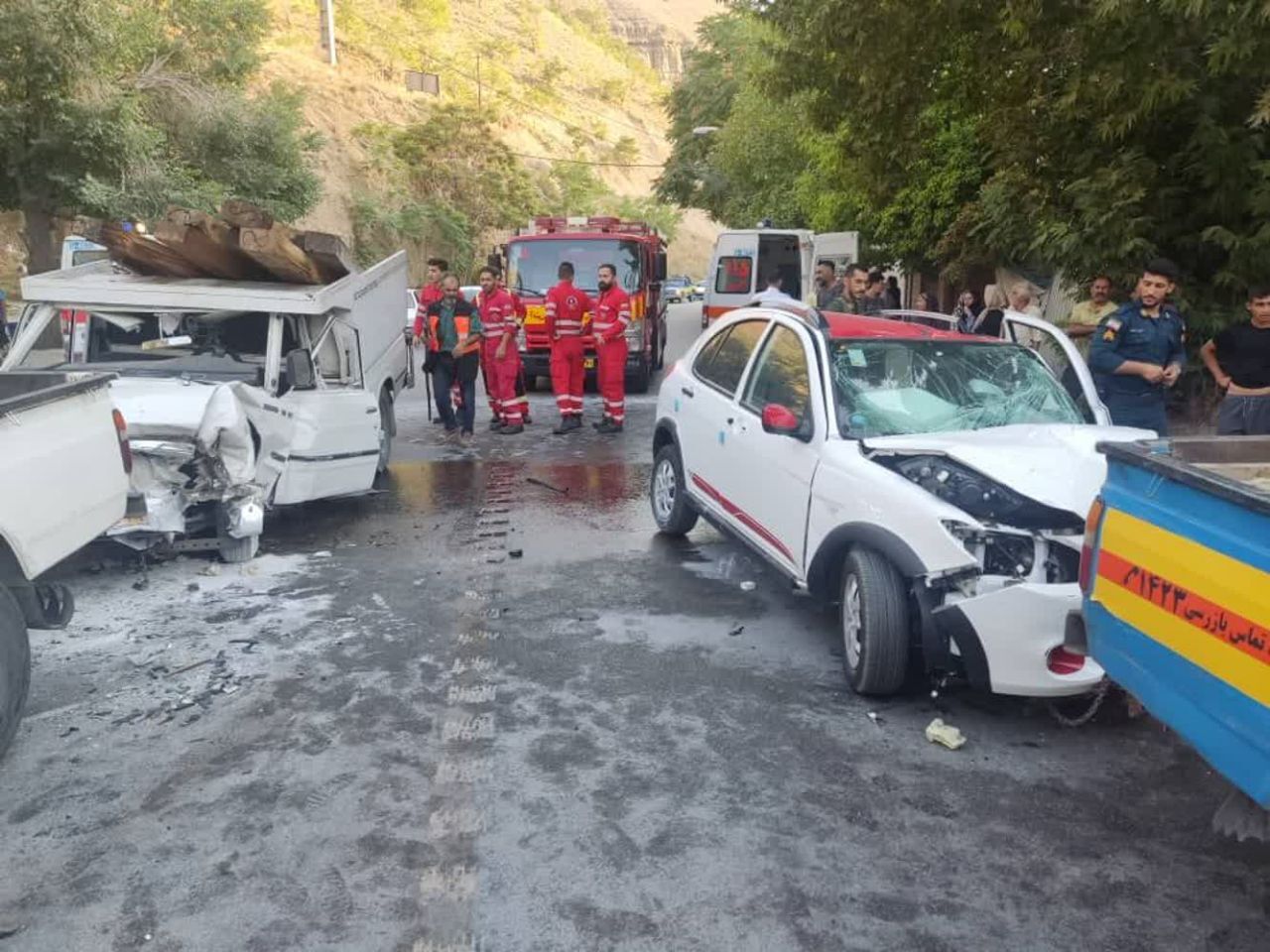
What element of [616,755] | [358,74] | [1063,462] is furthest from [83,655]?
[358,74]

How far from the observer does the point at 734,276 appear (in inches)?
850

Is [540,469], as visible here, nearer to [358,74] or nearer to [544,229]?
[544,229]

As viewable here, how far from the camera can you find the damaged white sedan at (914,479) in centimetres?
414

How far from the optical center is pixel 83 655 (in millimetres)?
5242

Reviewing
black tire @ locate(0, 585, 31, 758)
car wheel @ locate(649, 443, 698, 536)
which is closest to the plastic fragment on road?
car wheel @ locate(649, 443, 698, 536)

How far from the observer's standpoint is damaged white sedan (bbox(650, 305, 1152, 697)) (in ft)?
13.6

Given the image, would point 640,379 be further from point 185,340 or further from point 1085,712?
point 1085,712

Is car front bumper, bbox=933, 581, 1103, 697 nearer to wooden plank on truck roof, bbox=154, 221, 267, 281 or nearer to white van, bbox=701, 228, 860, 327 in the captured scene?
wooden plank on truck roof, bbox=154, 221, 267, 281

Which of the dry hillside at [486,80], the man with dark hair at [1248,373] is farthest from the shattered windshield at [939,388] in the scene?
the dry hillside at [486,80]

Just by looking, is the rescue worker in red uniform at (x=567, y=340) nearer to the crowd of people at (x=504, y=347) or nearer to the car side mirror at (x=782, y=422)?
the crowd of people at (x=504, y=347)

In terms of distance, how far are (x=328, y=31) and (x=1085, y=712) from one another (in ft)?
194

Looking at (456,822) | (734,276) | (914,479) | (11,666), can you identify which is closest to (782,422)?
(914,479)

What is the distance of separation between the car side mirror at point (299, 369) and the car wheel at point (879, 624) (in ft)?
13.4

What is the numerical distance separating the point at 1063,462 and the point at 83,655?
14.8ft
